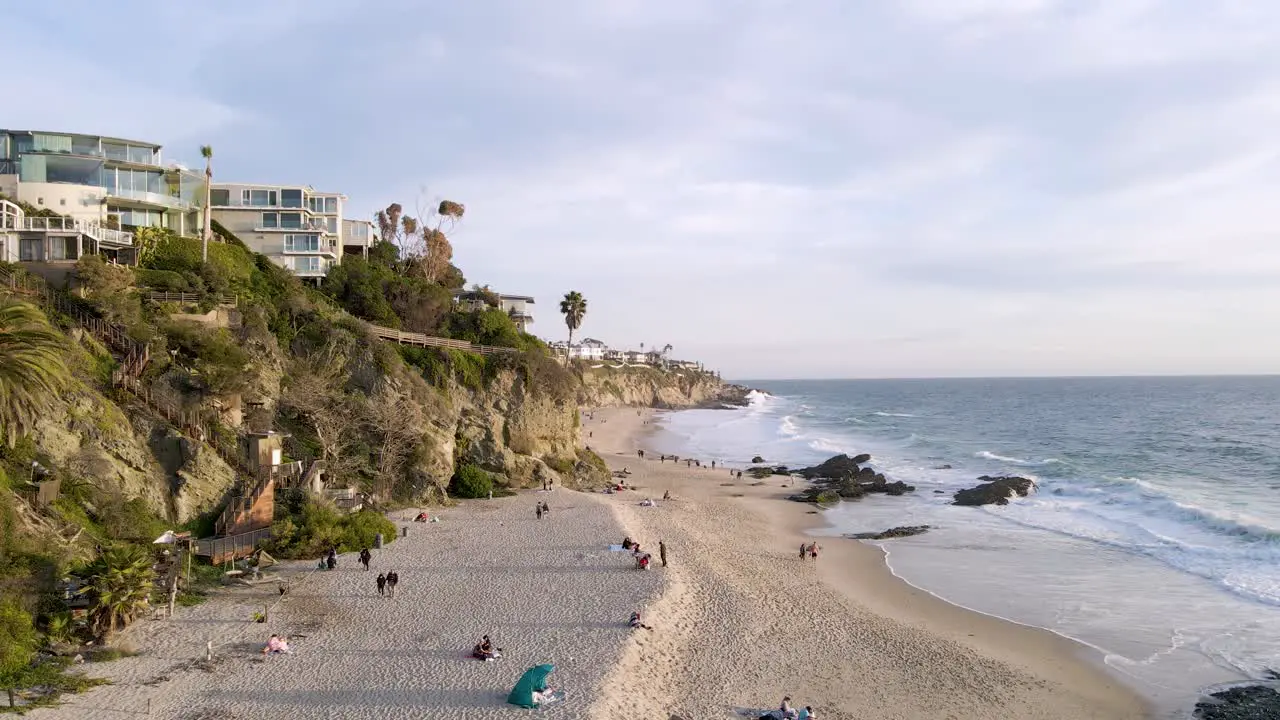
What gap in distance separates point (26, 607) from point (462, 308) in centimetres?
3531

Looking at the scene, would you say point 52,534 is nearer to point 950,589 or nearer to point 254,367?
point 254,367

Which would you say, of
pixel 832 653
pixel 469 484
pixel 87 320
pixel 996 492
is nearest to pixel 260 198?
pixel 87 320

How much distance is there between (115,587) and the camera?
16.5m

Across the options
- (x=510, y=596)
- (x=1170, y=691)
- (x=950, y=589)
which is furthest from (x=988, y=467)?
(x=510, y=596)

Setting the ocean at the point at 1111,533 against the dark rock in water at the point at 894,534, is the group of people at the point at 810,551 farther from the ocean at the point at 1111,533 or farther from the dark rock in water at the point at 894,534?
the dark rock in water at the point at 894,534

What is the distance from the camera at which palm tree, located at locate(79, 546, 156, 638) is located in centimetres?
1638

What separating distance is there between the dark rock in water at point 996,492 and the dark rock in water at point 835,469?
7.93 m

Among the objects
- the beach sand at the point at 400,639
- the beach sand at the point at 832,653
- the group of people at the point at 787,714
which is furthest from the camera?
the beach sand at the point at 832,653

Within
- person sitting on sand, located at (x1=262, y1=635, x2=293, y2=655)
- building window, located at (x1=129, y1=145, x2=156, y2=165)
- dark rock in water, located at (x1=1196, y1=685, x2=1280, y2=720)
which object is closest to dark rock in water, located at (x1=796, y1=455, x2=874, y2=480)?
dark rock in water, located at (x1=1196, y1=685, x2=1280, y2=720)

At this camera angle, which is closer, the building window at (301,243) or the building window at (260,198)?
the building window at (301,243)

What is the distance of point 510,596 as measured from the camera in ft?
68.5

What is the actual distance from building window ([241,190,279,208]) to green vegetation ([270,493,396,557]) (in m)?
30.4

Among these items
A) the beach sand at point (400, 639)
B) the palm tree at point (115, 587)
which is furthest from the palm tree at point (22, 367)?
the beach sand at point (400, 639)

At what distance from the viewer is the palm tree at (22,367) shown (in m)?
15.4
